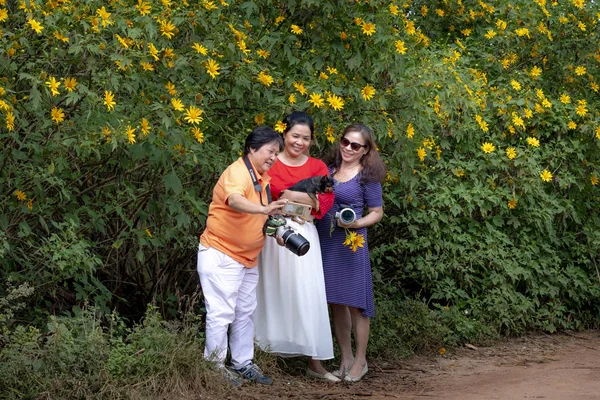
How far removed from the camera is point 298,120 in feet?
18.1

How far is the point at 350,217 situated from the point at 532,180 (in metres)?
2.13

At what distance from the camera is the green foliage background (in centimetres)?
496

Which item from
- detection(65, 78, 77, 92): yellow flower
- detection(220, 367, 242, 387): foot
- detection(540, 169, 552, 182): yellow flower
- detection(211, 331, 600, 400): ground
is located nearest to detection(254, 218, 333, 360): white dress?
detection(211, 331, 600, 400): ground

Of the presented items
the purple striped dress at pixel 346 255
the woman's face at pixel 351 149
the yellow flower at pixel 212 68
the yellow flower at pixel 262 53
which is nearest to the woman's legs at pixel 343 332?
the purple striped dress at pixel 346 255

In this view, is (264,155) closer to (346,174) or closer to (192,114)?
(192,114)

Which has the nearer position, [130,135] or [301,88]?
[130,135]

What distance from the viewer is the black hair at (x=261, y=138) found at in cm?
536

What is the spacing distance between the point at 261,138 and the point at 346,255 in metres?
0.98

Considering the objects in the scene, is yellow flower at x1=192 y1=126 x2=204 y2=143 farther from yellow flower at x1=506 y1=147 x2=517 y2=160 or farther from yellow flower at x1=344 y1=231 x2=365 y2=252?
yellow flower at x1=506 y1=147 x2=517 y2=160

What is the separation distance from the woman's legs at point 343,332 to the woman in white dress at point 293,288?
0.19m

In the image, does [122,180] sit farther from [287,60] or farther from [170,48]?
[287,60]

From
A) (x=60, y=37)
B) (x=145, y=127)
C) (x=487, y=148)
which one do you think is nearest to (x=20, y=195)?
(x=145, y=127)

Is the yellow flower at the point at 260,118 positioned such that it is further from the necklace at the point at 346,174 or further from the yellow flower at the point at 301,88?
the necklace at the point at 346,174

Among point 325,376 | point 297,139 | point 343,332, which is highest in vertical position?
point 297,139
